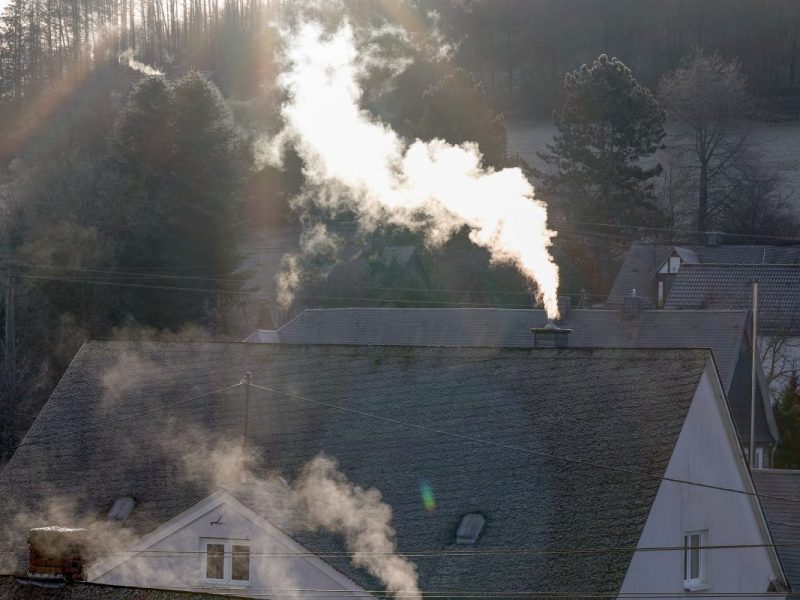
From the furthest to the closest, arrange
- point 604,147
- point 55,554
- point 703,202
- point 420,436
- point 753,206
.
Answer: point 703,202
point 753,206
point 604,147
point 420,436
point 55,554

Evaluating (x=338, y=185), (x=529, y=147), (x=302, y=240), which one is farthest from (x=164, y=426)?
(x=529, y=147)

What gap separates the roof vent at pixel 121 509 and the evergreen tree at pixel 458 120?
28774 millimetres

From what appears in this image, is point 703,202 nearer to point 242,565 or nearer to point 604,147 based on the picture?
point 604,147

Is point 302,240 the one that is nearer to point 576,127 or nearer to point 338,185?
point 338,185

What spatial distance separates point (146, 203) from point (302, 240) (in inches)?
363

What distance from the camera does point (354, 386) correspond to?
787 inches

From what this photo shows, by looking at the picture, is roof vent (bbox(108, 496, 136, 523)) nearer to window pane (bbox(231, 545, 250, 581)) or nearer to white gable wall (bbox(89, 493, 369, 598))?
white gable wall (bbox(89, 493, 369, 598))

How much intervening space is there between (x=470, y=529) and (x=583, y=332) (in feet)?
57.4

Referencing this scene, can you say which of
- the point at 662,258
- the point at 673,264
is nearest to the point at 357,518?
the point at 673,264

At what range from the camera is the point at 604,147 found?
194ft

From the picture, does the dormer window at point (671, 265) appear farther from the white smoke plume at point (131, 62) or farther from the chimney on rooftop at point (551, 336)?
the chimney on rooftop at point (551, 336)

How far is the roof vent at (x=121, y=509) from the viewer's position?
61.1ft

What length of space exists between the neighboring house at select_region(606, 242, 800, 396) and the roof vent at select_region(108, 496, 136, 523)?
23192 mm

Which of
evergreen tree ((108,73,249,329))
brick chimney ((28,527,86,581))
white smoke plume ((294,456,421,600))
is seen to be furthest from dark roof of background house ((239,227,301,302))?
brick chimney ((28,527,86,581))
